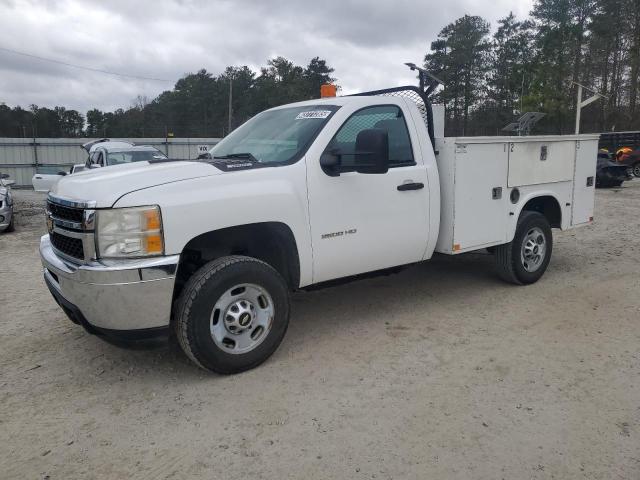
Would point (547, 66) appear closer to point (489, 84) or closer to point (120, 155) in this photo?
point (489, 84)

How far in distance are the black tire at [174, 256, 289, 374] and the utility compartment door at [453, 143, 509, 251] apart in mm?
1993

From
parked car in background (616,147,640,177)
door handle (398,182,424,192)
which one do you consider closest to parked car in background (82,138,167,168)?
door handle (398,182,424,192)

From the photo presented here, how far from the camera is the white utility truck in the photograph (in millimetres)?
3400

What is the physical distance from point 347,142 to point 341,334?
1.62 metres

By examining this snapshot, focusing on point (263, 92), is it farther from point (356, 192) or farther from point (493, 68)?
point (356, 192)

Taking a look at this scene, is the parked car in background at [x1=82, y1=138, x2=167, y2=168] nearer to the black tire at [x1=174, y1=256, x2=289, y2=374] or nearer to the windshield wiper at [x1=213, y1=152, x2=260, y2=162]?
the windshield wiper at [x1=213, y1=152, x2=260, y2=162]

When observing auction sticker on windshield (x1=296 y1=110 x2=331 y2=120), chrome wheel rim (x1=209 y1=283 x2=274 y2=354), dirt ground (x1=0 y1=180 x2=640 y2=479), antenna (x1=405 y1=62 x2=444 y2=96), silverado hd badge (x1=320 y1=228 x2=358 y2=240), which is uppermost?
antenna (x1=405 y1=62 x2=444 y2=96)

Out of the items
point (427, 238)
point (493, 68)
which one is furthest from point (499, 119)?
point (427, 238)

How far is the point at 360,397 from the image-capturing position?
351cm

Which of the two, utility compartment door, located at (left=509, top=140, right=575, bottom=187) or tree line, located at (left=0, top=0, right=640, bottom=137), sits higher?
tree line, located at (left=0, top=0, right=640, bottom=137)

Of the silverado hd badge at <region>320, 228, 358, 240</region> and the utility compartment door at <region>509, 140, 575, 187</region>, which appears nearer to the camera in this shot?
the silverado hd badge at <region>320, 228, 358, 240</region>

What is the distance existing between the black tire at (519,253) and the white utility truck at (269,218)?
3cm

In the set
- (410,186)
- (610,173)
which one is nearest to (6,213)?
(410,186)

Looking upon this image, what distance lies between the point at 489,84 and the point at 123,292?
190ft
